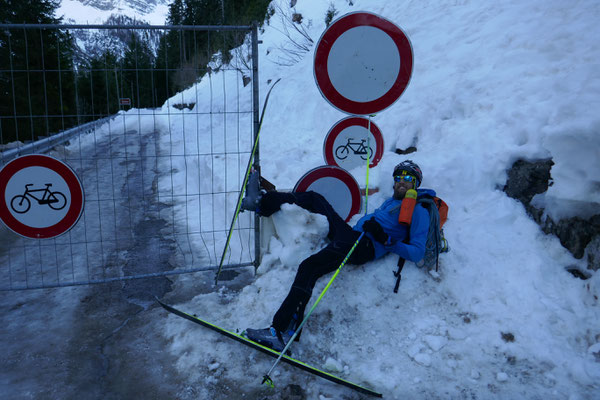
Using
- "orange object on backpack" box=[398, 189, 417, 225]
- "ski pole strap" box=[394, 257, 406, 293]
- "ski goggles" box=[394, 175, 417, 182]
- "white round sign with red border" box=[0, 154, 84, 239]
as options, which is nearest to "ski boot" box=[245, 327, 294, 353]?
"ski pole strap" box=[394, 257, 406, 293]

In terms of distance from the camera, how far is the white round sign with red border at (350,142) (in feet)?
15.2

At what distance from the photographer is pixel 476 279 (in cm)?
378

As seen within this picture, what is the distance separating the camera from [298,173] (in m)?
7.05

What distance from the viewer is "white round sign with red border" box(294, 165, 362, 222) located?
4461 millimetres

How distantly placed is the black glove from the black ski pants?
0.36 ft

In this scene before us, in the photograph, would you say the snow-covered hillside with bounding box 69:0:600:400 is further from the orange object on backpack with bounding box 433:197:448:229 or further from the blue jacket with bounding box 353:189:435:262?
the blue jacket with bounding box 353:189:435:262

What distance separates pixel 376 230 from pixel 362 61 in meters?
1.58

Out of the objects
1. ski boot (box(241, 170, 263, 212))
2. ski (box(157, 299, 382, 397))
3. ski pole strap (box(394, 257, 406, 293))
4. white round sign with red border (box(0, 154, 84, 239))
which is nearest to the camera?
ski (box(157, 299, 382, 397))

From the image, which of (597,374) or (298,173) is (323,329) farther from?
(298,173)

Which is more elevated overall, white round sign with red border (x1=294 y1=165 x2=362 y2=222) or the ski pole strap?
white round sign with red border (x1=294 y1=165 x2=362 y2=222)

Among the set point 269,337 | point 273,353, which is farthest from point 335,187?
point 273,353

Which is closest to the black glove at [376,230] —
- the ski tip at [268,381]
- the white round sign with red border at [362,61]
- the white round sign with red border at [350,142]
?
the white round sign with red border at [350,142]

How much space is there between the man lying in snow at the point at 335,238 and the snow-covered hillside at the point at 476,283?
15cm

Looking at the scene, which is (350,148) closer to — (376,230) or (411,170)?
(411,170)
